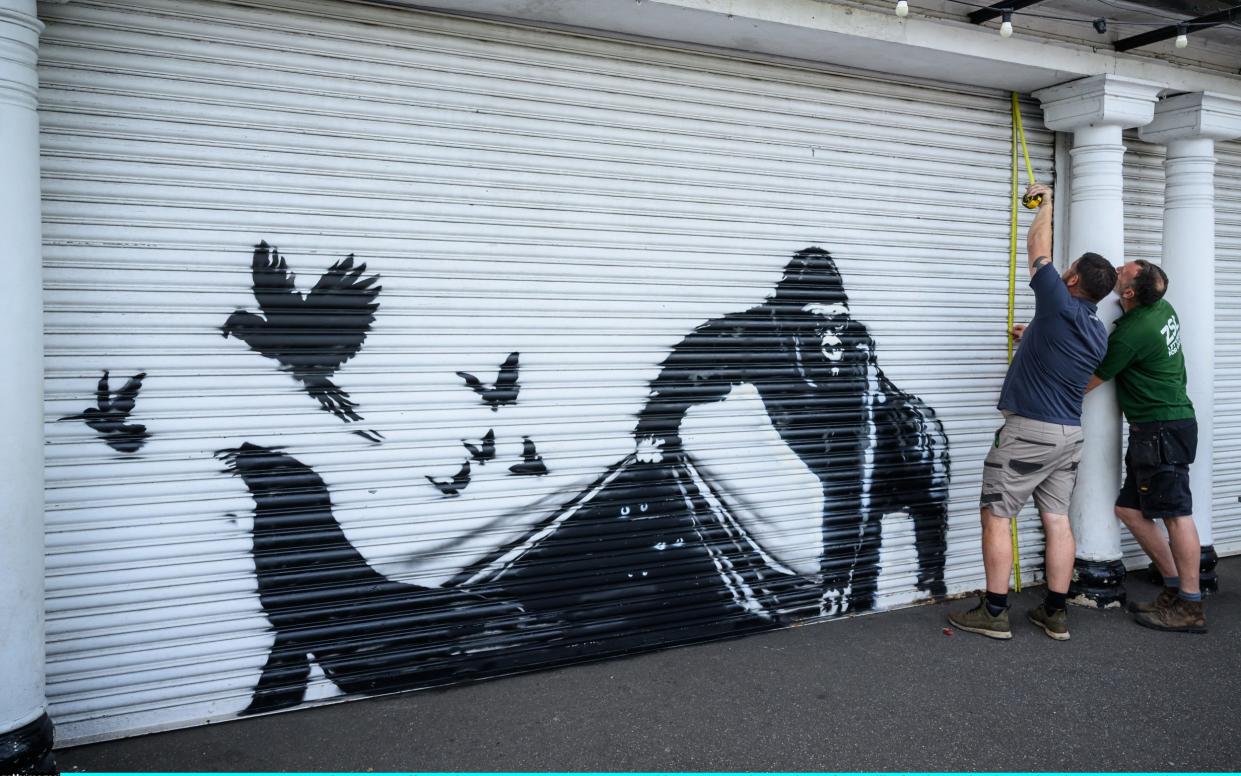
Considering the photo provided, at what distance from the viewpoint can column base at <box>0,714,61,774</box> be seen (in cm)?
298

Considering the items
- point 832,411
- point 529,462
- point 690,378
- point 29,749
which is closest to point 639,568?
point 529,462

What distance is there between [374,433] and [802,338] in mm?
2480

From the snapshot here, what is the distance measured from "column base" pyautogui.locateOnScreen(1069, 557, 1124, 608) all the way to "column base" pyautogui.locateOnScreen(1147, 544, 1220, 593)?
1.54 feet

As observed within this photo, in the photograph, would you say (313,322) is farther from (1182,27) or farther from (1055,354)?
(1182,27)

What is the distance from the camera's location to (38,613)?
124 inches

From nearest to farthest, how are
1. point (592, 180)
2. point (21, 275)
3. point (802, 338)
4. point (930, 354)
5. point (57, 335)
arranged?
point (21, 275), point (57, 335), point (592, 180), point (802, 338), point (930, 354)

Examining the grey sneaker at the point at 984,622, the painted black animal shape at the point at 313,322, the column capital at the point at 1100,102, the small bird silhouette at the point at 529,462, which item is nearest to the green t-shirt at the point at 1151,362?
the column capital at the point at 1100,102

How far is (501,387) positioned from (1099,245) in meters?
3.85

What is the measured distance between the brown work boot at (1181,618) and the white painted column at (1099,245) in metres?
0.37

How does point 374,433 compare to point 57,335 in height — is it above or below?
below

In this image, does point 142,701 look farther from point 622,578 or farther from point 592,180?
point 592,180

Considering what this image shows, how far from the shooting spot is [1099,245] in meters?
5.42

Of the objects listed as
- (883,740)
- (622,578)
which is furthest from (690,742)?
(622,578)

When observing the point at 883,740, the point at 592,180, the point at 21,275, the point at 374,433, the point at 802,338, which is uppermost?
the point at 592,180
